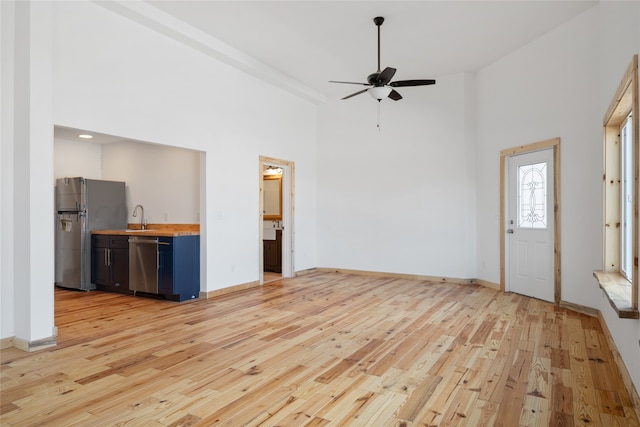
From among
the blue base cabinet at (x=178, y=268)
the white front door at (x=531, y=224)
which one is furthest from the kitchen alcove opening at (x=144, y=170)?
the white front door at (x=531, y=224)

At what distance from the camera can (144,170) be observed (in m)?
6.82

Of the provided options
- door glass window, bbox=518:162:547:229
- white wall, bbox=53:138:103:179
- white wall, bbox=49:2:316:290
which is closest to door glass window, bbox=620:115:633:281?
door glass window, bbox=518:162:547:229

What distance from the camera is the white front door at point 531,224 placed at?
17.2 ft

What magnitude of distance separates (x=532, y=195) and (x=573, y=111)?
1.23 meters

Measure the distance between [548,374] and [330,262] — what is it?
532cm

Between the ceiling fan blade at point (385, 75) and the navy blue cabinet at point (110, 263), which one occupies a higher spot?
the ceiling fan blade at point (385, 75)

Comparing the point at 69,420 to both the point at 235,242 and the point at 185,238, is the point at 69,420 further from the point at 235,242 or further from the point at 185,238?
the point at 235,242

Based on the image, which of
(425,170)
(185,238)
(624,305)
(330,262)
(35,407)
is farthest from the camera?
(330,262)

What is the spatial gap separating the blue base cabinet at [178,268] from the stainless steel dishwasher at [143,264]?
10cm

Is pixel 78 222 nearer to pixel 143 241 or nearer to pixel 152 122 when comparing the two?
pixel 143 241

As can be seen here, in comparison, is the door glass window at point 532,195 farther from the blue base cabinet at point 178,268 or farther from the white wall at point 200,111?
the blue base cabinet at point 178,268

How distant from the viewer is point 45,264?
355 cm

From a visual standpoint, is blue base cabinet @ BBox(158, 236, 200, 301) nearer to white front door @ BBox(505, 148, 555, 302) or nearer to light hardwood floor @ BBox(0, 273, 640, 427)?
light hardwood floor @ BBox(0, 273, 640, 427)

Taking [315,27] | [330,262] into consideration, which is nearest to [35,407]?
[315,27]
